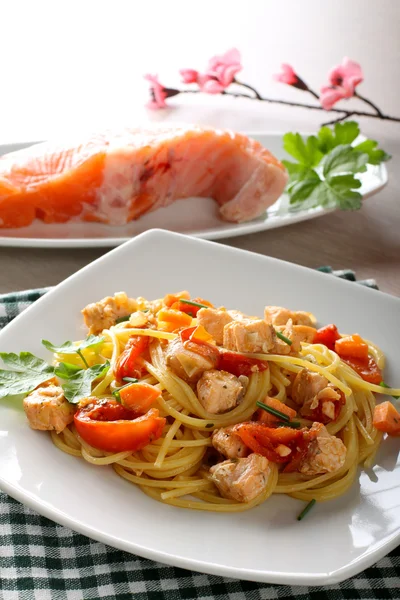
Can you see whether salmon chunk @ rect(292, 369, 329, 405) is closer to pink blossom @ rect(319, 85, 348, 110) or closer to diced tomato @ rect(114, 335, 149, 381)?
diced tomato @ rect(114, 335, 149, 381)

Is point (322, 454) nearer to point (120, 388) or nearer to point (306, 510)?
point (306, 510)

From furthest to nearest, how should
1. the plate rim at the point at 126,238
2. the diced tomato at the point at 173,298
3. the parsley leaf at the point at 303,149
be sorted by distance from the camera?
1. the parsley leaf at the point at 303,149
2. the plate rim at the point at 126,238
3. the diced tomato at the point at 173,298

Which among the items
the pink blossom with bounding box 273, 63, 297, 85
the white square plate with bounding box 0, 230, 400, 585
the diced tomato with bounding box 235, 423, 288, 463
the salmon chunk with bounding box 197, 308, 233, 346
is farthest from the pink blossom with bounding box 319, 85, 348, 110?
the diced tomato with bounding box 235, 423, 288, 463

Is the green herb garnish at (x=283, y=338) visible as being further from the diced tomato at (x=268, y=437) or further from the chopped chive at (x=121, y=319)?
the chopped chive at (x=121, y=319)

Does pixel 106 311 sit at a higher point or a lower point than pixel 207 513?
higher

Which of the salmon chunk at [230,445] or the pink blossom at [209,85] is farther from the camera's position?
the pink blossom at [209,85]

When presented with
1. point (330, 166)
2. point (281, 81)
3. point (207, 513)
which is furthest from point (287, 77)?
point (207, 513)

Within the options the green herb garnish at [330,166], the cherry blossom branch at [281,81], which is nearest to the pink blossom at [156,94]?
the cherry blossom branch at [281,81]
